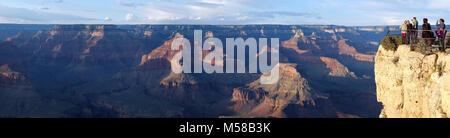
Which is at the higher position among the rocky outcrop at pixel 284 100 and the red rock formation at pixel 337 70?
the red rock formation at pixel 337 70

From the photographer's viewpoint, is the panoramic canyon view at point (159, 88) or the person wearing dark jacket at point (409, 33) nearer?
the person wearing dark jacket at point (409, 33)

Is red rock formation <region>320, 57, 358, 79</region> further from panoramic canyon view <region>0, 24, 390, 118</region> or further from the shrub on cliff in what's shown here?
the shrub on cliff

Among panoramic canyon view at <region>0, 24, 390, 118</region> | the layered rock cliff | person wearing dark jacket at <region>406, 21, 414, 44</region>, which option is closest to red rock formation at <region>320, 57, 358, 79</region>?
panoramic canyon view at <region>0, 24, 390, 118</region>

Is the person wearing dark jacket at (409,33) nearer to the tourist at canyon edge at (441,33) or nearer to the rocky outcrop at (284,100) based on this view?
the tourist at canyon edge at (441,33)

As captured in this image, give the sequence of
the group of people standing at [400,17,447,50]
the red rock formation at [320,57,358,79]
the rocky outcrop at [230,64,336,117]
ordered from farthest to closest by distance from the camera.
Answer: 1. the red rock formation at [320,57,358,79]
2. the rocky outcrop at [230,64,336,117]
3. the group of people standing at [400,17,447,50]

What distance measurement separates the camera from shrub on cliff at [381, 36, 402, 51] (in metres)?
17.8

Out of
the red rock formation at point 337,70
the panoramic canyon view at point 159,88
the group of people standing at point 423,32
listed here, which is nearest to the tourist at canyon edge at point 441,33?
the group of people standing at point 423,32

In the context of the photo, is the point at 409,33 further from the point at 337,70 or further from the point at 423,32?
the point at 337,70

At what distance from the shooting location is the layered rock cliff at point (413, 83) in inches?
523

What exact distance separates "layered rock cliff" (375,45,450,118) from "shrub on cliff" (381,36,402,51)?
0.84ft

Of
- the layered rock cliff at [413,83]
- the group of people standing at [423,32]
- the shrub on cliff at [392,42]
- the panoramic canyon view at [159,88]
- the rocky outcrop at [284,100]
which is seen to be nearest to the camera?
the layered rock cliff at [413,83]

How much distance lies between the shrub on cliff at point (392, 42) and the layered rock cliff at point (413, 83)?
26 cm

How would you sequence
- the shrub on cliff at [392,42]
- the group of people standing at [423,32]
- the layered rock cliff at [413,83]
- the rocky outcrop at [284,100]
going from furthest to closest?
the rocky outcrop at [284,100]
the shrub on cliff at [392,42]
the group of people standing at [423,32]
the layered rock cliff at [413,83]
